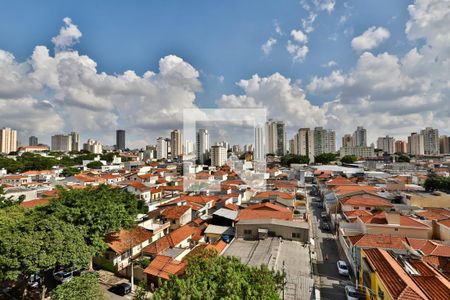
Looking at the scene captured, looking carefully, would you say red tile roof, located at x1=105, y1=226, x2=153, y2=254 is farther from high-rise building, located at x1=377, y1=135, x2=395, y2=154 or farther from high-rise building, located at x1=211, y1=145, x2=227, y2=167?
high-rise building, located at x1=377, y1=135, x2=395, y2=154

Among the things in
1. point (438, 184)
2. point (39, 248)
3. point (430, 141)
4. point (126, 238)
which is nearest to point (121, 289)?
point (126, 238)

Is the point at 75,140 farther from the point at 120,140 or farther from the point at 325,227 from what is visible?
the point at 325,227

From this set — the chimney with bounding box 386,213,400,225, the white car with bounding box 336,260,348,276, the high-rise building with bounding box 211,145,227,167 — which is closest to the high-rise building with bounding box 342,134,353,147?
the high-rise building with bounding box 211,145,227,167

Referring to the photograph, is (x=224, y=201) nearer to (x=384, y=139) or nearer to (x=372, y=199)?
(x=372, y=199)

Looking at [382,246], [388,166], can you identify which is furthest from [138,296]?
[388,166]

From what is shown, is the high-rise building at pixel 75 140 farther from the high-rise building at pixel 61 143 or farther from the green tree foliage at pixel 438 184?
the green tree foliage at pixel 438 184

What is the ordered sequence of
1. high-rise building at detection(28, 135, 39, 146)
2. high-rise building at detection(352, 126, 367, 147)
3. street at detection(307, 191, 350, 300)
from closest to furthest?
street at detection(307, 191, 350, 300) < high-rise building at detection(352, 126, 367, 147) < high-rise building at detection(28, 135, 39, 146)
